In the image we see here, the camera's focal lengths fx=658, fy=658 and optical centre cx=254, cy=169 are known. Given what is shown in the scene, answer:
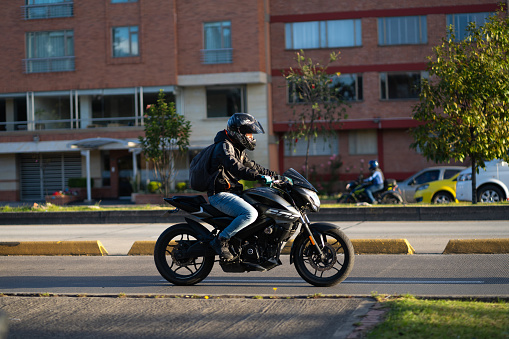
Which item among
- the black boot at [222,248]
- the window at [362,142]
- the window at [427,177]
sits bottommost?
the black boot at [222,248]

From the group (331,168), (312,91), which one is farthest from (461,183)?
(331,168)

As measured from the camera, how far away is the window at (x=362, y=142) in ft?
116

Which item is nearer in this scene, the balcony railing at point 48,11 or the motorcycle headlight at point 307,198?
the motorcycle headlight at point 307,198

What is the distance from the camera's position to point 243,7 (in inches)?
1350

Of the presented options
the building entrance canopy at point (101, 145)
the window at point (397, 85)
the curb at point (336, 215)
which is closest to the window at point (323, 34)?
the window at point (397, 85)

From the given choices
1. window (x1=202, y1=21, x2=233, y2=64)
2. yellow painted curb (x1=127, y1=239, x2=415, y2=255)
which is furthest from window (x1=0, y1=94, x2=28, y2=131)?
yellow painted curb (x1=127, y1=239, x2=415, y2=255)

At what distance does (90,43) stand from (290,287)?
3063 centimetres

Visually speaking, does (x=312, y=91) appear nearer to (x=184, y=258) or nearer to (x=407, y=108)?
(x=407, y=108)

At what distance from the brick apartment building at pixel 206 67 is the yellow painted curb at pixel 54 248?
22.1 m

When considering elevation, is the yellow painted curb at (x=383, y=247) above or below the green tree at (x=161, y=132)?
below

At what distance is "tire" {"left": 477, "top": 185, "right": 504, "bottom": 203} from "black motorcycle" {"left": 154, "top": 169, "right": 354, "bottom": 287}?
14.8m

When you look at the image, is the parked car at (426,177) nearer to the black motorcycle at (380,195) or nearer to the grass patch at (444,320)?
the black motorcycle at (380,195)

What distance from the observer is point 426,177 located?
936 inches

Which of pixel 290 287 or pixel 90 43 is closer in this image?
pixel 290 287
